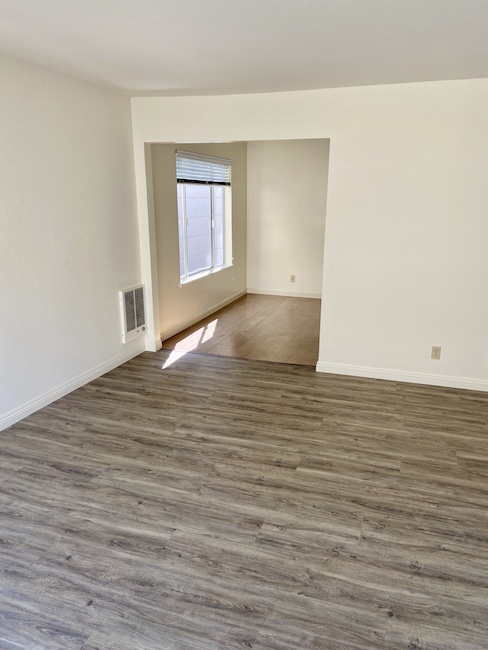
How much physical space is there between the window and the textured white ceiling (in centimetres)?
186

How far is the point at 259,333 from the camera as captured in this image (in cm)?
550

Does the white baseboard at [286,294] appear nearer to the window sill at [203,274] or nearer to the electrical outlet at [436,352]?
the window sill at [203,274]

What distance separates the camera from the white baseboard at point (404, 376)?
3906 millimetres

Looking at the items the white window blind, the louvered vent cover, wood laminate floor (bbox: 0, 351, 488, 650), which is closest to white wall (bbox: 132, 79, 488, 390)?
wood laminate floor (bbox: 0, 351, 488, 650)

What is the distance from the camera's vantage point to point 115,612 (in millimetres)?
1813

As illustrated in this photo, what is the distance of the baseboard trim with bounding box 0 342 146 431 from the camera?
128 inches

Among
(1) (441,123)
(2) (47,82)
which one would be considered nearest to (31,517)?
(2) (47,82)

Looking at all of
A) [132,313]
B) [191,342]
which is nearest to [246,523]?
[132,313]

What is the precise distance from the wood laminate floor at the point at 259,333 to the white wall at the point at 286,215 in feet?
2.02

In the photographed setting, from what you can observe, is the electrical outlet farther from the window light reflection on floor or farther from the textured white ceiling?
the window light reflection on floor

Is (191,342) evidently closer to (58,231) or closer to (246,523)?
(58,231)

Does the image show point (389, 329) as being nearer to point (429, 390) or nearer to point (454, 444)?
point (429, 390)

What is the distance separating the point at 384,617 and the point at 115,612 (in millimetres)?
1040

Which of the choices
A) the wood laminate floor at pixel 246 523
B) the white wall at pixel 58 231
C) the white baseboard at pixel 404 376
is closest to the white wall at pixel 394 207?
the white baseboard at pixel 404 376
